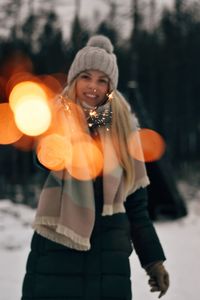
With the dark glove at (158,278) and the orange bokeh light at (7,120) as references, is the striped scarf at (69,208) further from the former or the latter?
the orange bokeh light at (7,120)

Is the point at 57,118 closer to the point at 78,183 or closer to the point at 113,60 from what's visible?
the point at 78,183

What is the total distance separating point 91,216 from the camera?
214 cm

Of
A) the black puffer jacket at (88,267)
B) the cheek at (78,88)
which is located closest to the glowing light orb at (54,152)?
the black puffer jacket at (88,267)

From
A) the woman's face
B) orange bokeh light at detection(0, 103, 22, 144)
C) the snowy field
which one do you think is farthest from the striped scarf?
orange bokeh light at detection(0, 103, 22, 144)

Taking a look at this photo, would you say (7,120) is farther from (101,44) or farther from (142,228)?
(142,228)

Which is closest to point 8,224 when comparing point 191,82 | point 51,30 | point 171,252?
point 171,252

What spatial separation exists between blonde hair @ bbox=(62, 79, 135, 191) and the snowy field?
2.54 m

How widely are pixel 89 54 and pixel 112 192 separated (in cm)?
71

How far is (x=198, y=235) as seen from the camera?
7758mm

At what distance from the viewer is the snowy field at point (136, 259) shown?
4.77 meters

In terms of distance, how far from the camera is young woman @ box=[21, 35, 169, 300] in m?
2.13

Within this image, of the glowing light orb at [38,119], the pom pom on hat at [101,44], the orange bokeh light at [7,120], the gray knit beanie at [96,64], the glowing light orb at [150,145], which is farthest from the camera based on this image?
the orange bokeh light at [7,120]

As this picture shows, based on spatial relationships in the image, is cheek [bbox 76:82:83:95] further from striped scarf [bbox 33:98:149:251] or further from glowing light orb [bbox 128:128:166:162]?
glowing light orb [bbox 128:128:166:162]

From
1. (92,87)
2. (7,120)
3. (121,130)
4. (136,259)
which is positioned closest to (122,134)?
(121,130)
